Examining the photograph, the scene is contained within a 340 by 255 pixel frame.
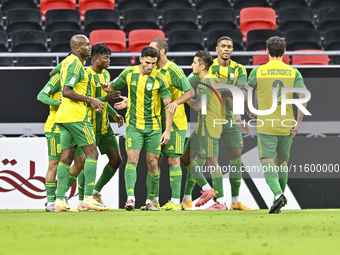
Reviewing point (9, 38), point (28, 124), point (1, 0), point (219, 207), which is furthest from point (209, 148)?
point (1, 0)

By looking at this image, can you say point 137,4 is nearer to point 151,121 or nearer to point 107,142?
point 107,142

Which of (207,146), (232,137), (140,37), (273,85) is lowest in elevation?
(207,146)

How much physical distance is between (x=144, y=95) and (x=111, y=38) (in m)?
4.30

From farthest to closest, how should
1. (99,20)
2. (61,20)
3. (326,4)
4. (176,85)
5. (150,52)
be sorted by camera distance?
(326,4), (99,20), (61,20), (176,85), (150,52)

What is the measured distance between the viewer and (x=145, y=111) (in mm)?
6094

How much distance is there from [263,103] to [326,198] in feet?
8.72

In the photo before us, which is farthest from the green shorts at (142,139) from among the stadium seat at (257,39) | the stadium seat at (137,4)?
the stadium seat at (137,4)

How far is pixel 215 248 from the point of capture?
257cm

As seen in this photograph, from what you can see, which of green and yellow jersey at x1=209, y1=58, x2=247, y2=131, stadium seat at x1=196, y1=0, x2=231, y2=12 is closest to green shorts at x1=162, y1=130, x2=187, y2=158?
green and yellow jersey at x1=209, y1=58, x2=247, y2=131

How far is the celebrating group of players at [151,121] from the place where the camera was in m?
5.66

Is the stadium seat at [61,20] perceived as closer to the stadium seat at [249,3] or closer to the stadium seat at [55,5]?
the stadium seat at [55,5]

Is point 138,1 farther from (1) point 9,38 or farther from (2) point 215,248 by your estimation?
(2) point 215,248

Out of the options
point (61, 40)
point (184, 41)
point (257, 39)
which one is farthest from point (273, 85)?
point (61, 40)

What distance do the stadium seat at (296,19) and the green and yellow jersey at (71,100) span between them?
649 centimetres
